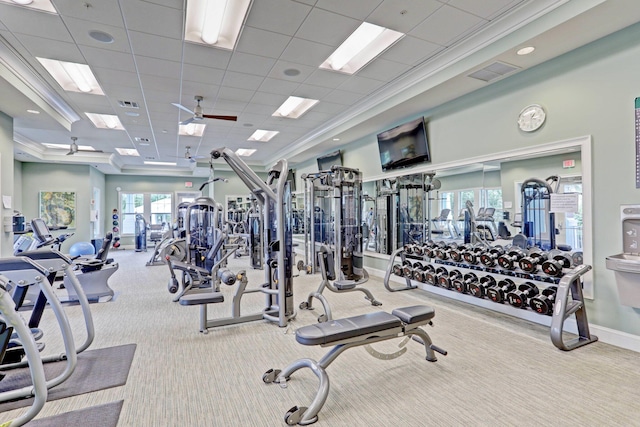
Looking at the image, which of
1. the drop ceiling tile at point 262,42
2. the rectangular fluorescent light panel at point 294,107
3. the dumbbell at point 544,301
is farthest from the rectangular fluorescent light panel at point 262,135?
the dumbbell at point 544,301

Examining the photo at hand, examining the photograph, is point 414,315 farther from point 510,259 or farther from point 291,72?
point 291,72

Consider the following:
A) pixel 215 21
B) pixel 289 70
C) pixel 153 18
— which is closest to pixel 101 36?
pixel 153 18

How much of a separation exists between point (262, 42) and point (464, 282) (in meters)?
3.87

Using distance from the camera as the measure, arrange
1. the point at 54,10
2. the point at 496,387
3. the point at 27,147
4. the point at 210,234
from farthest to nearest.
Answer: the point at 27,147 → the point at 210,234 → the point at 54,10 → the point at 496,387

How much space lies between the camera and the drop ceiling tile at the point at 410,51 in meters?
3.74

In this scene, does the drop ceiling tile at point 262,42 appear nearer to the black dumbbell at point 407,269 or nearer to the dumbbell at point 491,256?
the dumbbell at point 491,256

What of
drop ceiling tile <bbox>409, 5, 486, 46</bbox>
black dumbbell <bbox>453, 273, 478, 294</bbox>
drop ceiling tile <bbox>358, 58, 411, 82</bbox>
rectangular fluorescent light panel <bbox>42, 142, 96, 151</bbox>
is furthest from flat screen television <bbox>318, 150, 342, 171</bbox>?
rectangular fluorescent light panel <bbox>42, 142, 96, 151</bbox>

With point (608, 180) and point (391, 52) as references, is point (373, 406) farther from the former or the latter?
point (391, 52)

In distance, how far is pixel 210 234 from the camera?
18.2ft

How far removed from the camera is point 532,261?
11.1 ft

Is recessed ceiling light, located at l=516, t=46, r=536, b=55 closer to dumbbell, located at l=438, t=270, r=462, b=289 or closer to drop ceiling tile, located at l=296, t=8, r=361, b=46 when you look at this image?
drop ceiling tile, located at l=296, t=8, r=361, b=46

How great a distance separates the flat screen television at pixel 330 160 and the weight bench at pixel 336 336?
5741 millimetres

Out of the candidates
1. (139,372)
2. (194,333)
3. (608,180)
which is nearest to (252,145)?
(194,333)

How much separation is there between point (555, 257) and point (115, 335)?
186 inches
